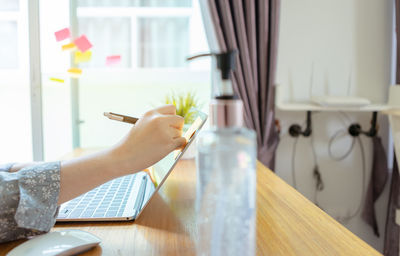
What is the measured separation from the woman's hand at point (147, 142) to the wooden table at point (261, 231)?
4.9 inches

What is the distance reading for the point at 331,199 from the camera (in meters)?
2.18

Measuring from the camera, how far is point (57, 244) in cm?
55

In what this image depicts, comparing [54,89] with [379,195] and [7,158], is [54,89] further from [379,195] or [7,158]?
[379,195]

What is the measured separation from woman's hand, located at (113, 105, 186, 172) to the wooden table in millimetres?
124

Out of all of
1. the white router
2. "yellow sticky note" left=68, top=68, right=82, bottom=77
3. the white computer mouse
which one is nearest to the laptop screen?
the white computer mouse

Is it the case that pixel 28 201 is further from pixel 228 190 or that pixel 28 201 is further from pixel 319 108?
pixel 319 108

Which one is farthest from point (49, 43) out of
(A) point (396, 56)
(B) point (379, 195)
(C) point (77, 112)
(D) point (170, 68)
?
(B) point (379, 195)

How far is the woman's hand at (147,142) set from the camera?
647 mm

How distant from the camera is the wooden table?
588mm

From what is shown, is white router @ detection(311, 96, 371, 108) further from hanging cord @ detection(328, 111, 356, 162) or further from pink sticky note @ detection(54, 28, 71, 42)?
pink sticky note @ detection(54, 28, 71, 42)

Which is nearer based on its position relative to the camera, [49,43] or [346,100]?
[346,100]

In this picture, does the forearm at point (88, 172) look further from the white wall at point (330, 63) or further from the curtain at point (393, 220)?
the curtain at point (393, 220)

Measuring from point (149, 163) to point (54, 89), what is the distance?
90.7 inches

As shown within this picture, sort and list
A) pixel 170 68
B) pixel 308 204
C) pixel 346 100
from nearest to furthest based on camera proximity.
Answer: pixel 308 204
pixel 346 100
pixel 170 68
